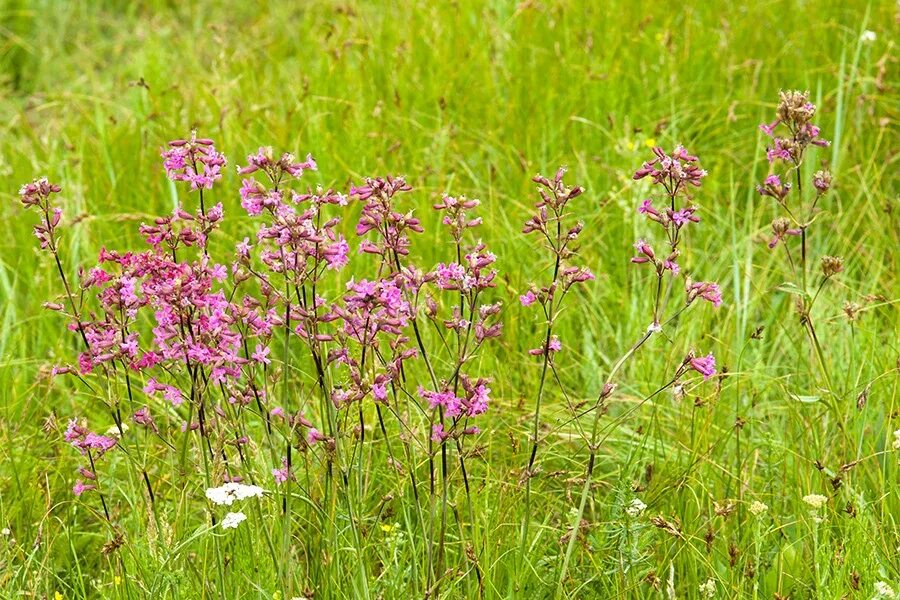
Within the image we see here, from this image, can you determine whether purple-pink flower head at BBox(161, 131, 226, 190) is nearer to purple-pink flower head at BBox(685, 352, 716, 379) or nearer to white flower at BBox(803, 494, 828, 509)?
purple-pink flower head at BBox(685, 352, 716, 379)

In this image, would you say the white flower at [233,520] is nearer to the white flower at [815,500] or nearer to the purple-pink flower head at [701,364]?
the purple-pink flower head at [701,364]

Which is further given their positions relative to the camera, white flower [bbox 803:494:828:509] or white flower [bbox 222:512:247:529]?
white flower [bbox 803:494:828:509]

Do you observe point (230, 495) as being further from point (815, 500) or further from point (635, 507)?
point (815, 500)

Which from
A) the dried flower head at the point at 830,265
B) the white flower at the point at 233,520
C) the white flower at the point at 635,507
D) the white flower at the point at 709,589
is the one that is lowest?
the white flower at the point at 709,589

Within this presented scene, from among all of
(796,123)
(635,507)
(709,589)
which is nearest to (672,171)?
(796,123)

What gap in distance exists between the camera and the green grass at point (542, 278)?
251 cm

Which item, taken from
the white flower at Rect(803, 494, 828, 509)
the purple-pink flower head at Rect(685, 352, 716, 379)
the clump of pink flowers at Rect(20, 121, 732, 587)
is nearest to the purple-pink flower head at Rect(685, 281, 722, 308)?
the clump of pink flowers at Rect(20, 121, 732, 587)

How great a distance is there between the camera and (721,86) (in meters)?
4.58

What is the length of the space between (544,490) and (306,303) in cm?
98

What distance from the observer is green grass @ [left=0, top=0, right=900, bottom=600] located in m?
2.51

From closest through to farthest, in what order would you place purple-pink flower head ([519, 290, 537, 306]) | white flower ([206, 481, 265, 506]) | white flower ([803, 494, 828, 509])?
white flower ([206, 481, 265, 506])
purple-pink flower head ([519, 290, 537, 306])
white flower ([803, 494, 828, 509])

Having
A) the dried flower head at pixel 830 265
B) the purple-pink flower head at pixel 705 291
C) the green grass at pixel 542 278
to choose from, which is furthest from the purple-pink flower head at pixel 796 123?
the green grass at pixel 542 278

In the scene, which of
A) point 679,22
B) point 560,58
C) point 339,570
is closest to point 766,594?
point 339,570

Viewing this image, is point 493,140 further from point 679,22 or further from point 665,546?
point 665,546
